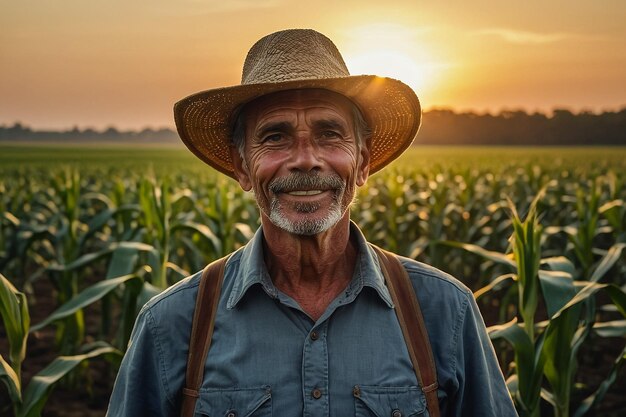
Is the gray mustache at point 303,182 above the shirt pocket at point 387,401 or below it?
above

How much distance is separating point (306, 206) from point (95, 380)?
3977mm

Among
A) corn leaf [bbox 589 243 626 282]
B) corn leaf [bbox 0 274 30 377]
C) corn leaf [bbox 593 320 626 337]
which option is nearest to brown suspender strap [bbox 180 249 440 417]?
corn leaf [bbox 0 274 30 377]

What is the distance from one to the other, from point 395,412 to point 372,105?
0.96 m

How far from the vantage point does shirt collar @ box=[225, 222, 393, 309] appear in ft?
5.76

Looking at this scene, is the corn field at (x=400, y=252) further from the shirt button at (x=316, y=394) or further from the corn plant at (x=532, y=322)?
the shirt button at (x=316, y=394)

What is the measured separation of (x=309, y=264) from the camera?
6.19ft

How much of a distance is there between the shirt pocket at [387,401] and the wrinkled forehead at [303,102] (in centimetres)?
79

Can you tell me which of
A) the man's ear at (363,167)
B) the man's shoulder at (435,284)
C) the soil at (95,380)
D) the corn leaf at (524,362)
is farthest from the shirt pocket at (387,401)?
the soil at (95,380)

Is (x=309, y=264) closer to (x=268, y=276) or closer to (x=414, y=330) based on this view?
(x=268, y=276)

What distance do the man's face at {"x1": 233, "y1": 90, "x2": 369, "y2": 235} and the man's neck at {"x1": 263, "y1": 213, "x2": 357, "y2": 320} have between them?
6 cm

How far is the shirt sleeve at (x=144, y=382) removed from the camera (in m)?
1.74

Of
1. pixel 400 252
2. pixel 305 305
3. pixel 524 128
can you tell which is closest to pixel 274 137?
pixel 305 305

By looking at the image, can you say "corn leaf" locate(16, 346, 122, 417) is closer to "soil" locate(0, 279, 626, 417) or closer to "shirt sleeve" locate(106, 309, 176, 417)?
"shirt sleeve" locate(106, 309, 176, 417)

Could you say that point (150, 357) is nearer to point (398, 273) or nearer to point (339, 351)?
point (339, 351)
